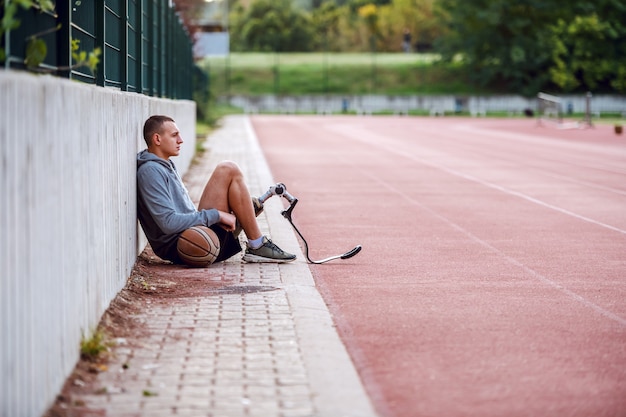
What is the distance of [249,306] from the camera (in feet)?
24.7

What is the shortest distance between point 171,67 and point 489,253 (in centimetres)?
1010

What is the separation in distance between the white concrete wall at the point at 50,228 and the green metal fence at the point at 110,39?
325mm

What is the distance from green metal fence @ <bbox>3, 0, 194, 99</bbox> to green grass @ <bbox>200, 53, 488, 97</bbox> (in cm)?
6265

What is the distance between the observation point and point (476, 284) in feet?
29.1

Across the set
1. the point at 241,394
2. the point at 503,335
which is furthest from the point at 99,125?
the point at 503,335

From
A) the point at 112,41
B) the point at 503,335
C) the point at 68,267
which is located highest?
the point at 112,41

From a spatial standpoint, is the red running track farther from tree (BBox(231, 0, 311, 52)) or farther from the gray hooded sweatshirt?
tree (BBox(231, 0, 311, 52))

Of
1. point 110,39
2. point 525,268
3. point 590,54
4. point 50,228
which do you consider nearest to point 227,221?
point 110,39

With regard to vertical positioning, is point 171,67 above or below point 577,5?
below

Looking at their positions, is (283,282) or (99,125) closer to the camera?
(99,125)

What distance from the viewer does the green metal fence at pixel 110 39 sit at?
19.7 ft

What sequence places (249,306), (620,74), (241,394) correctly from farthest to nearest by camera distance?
(620,74) < (249,306) < (241,394)

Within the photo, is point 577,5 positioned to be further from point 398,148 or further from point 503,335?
point 503,335

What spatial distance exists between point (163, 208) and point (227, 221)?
0.52m
